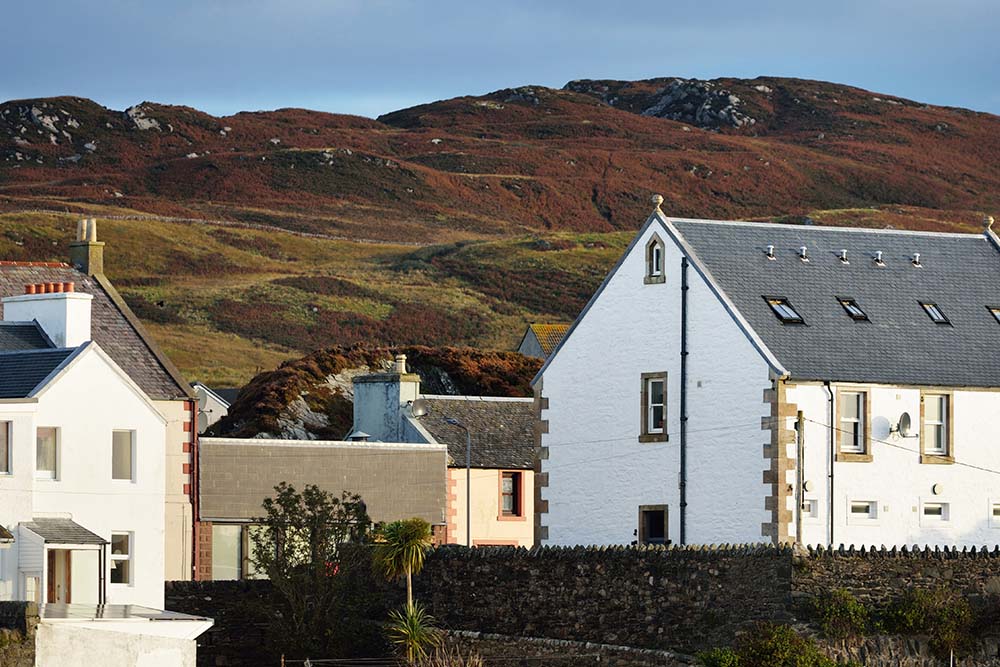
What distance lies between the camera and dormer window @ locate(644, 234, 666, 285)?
46781 mm

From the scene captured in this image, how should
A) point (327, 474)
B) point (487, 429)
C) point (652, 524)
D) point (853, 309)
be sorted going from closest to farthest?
point (652, 524) → point (853, 309) → point (327, 474) → point (487, 429)

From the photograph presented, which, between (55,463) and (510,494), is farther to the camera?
(510,494)

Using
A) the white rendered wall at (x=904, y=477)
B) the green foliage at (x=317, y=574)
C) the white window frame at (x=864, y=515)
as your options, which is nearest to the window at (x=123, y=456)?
the green foliage at (x=317, y=574)

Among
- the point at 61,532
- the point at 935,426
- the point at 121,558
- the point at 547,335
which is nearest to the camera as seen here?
the point at 61,532

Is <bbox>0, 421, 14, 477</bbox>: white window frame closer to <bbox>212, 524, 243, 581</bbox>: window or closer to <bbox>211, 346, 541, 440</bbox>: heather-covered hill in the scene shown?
<bbox>212, 524, 243, 581</bbox>: window

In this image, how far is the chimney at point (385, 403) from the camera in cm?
6281

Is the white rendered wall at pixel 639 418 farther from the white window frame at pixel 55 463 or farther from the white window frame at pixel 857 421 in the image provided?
the white window frame at pixel 55 463

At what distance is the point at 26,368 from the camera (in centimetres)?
4550

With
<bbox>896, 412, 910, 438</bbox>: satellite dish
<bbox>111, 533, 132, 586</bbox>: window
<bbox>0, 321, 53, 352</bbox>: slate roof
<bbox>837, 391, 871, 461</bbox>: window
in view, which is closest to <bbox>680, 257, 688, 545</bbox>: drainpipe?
<bbox>837, 391, 871, 461</bbox>: window

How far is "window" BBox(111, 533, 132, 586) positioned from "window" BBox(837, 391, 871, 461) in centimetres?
1555

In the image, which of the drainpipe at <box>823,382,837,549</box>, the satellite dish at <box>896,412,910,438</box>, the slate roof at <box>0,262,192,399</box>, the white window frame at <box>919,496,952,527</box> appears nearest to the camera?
the drainpipe at <box>823,382,837,549</box>

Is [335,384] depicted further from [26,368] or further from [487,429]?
[26,368]

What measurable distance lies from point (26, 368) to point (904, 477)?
18997 millimetres

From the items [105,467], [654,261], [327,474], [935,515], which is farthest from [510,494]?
[935,515]
